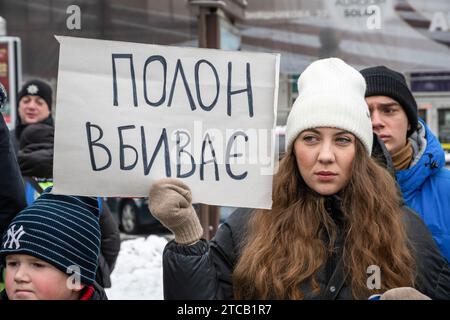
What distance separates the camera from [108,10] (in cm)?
595

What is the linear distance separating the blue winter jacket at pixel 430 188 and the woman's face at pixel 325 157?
0.63m

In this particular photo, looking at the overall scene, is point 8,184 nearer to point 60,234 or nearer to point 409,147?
point 60,234

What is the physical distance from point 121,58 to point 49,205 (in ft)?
1.80

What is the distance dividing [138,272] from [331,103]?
5.39 m

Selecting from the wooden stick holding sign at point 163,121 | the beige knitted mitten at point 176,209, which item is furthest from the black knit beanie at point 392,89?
the beige knitted mitten at point 176,209

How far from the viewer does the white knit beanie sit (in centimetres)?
222

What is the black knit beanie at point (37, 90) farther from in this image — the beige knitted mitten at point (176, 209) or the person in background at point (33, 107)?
the beige knitted mitten at point (176, 209)

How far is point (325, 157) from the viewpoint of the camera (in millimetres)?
2146

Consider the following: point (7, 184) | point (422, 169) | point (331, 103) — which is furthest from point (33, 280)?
point (422, 169)

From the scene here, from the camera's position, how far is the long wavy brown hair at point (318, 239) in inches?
84.4

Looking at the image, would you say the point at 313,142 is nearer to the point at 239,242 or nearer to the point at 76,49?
the point at 239,242

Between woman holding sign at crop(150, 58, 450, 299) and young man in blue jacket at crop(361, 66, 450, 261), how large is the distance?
0.45m

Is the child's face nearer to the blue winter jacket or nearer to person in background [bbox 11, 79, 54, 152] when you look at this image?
the blue winter jacket

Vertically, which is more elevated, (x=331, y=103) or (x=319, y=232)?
(x=331, y=103)
